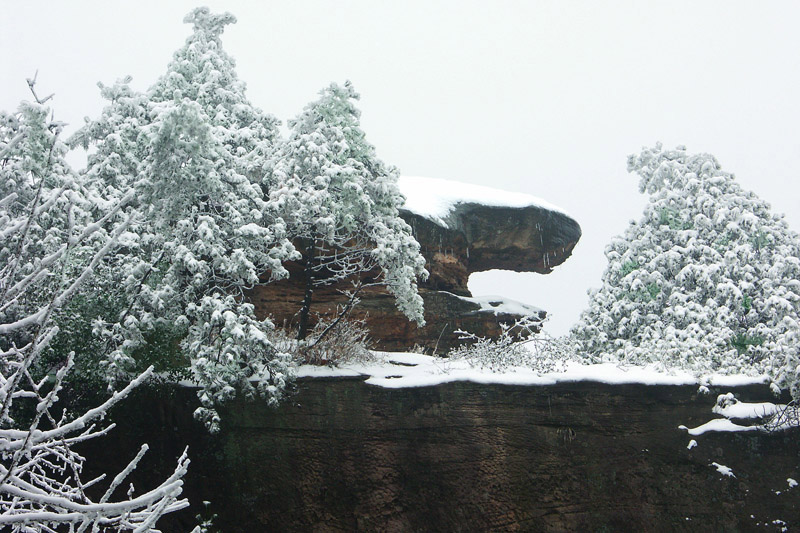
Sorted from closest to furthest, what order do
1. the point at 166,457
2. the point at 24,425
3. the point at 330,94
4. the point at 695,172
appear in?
the point at 24,425, the point at 166,457, the point at 330,94, the point at 695,172

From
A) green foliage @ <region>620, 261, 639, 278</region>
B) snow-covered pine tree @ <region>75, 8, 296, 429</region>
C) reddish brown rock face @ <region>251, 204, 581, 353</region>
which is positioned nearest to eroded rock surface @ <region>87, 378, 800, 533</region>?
snow-covered pine tree @ <region>75, 8, 296, 429</region>

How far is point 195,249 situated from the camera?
322 inches

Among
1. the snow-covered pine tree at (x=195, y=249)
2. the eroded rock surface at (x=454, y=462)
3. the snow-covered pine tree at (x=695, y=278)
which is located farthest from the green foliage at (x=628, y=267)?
the snow-covered pine tree at (x=195, y=249)

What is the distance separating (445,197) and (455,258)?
4.44 feet

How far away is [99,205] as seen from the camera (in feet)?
27.0

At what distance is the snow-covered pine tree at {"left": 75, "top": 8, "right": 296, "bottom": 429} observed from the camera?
7.87 m

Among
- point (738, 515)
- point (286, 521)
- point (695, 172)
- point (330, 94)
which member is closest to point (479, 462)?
point (286, 521)

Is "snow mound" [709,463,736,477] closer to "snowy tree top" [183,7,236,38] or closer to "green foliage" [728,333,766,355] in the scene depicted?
"green foliage" [728,333,766,355]

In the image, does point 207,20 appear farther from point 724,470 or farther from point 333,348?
point 724,470

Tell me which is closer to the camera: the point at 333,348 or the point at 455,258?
the point at 333,348

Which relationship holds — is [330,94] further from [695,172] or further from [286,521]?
[695,172]

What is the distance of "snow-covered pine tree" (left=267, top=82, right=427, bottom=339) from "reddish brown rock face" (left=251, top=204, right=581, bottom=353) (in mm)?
1738

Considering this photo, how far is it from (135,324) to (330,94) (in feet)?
15.1

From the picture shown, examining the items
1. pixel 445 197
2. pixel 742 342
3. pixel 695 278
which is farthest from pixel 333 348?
pixel 742 342
